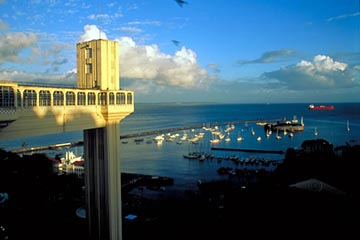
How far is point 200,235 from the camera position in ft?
42.1

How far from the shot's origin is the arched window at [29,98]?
5.67 m

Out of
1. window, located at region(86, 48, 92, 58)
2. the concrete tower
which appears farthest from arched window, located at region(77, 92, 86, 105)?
window, located at region(86, 48, 92, 58)

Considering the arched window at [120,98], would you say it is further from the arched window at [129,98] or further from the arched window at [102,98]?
the arched window at [102,98]

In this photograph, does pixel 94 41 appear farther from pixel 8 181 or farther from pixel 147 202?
pixel 147 202

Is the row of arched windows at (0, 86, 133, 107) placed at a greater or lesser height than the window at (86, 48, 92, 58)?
lesser

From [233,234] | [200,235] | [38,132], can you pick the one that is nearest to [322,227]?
[233,234]

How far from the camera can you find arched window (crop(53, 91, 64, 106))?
630cm

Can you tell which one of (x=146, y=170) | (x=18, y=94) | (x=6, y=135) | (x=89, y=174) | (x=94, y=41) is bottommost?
(x=146, y=170)

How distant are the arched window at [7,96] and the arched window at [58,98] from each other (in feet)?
3.32

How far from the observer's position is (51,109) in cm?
612

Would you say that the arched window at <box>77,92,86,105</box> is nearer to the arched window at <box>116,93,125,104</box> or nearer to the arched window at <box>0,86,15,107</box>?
the arched window at <box>116,93,125,104</box>

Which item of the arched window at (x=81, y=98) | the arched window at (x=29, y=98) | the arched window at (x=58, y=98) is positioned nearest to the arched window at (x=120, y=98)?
the arched window at (x=81, y=98)

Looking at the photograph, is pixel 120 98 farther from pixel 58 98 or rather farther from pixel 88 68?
pixel 58 98

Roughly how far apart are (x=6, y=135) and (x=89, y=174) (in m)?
3.08
